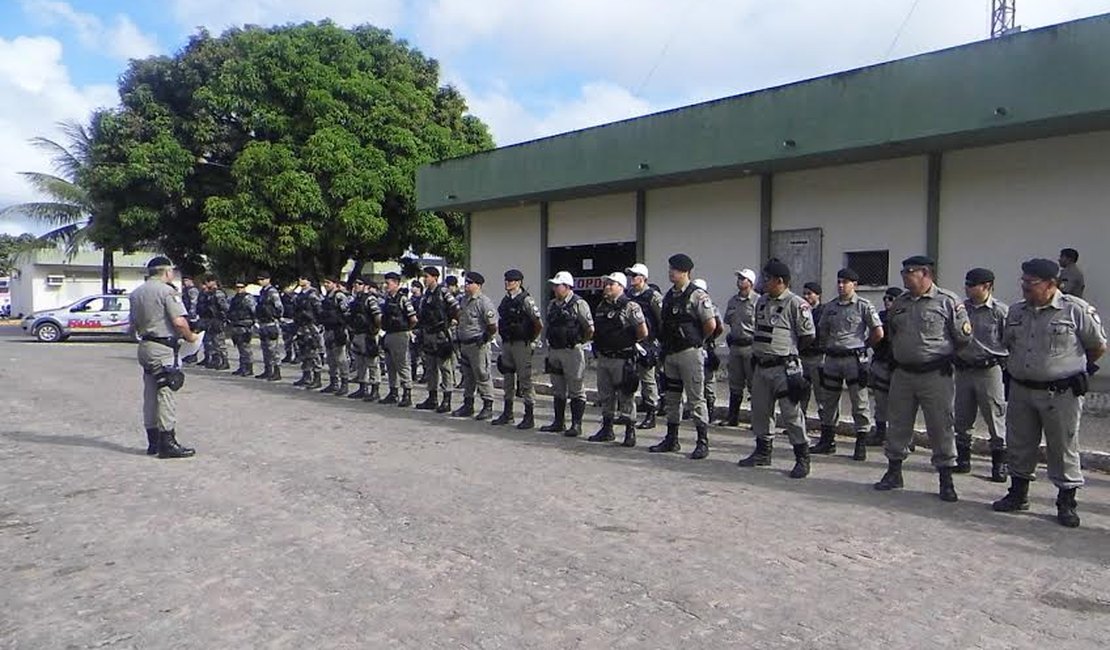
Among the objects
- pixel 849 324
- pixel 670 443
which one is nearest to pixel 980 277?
pixel 849 324

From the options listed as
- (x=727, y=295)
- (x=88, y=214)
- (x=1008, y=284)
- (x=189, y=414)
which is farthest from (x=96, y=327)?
(x=1008, y=284)

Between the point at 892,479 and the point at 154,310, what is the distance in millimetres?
6567

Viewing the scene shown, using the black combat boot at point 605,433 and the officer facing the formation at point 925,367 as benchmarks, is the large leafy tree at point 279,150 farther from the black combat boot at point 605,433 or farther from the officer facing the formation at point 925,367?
the officer facing the formation at point 925,367

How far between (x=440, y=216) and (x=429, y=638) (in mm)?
22624

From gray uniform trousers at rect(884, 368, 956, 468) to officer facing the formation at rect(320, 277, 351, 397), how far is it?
26.5 feet

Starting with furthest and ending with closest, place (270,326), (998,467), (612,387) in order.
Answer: (270,326), (612,387), (998,467)

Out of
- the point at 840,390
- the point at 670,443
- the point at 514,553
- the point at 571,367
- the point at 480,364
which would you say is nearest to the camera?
the point at 514,553

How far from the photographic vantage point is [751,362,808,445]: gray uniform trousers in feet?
24.6

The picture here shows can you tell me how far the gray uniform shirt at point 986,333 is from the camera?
7586mm

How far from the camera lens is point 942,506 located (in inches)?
257

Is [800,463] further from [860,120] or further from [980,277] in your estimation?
[860,120]

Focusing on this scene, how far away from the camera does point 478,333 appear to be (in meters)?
10.7

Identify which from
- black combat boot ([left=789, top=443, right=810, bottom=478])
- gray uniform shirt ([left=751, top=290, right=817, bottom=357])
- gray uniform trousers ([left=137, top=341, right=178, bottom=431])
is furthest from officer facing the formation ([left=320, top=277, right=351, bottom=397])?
black combat boot ([left=789, top=443, right=810, bottom=478])

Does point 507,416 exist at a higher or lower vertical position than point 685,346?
lower
